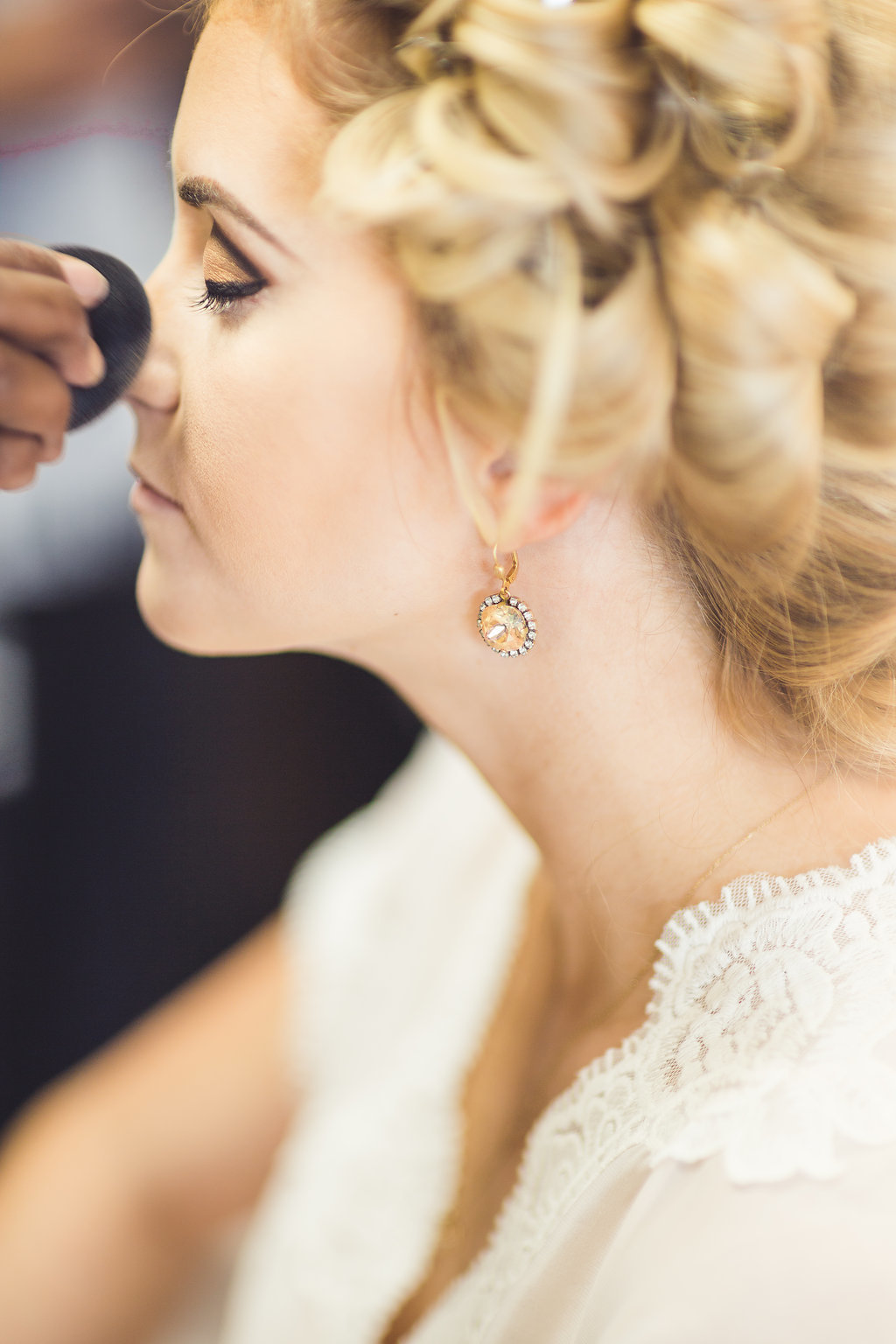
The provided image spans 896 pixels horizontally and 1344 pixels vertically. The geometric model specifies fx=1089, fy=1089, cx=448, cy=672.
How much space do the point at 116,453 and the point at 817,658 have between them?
3.21 feet

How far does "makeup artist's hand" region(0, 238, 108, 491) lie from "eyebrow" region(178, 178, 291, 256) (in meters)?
0.08

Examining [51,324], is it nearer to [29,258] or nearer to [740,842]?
[29,258]

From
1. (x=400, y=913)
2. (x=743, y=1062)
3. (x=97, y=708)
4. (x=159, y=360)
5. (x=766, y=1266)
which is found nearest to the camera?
(x=766, y=1266)

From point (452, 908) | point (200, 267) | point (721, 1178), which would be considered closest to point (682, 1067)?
point (721, 1178)

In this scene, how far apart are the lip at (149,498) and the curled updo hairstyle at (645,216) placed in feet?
0.79

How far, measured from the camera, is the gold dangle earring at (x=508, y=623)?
73 cm

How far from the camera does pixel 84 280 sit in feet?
2.16

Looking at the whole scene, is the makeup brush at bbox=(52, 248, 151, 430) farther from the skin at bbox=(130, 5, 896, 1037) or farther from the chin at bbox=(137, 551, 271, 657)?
the chin at bbox=(137, 551, 271, 657)

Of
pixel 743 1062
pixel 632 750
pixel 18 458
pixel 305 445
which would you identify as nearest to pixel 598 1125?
pixel 743 1062

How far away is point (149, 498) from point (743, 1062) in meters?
0.55

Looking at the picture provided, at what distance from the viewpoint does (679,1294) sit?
533 mm

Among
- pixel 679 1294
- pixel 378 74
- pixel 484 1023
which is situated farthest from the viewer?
pixel 484 1023

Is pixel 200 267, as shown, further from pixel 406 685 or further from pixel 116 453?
pixel 116 453

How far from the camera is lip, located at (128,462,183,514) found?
0.78 m
